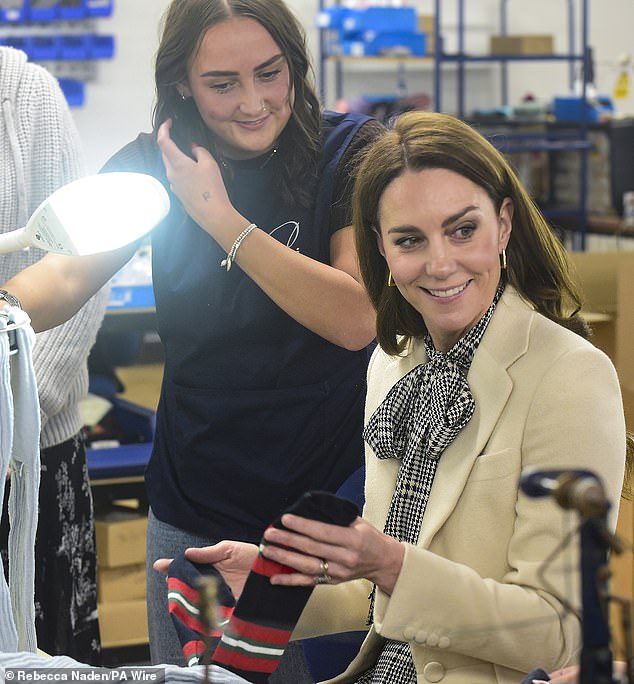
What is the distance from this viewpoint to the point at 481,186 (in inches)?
55.7

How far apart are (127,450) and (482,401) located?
6.55 feet

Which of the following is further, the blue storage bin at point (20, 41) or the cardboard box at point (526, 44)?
the cardboard box at point (526, 44)

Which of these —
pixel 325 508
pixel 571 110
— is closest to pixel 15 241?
pixel 325 508

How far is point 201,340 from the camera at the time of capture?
1.73m

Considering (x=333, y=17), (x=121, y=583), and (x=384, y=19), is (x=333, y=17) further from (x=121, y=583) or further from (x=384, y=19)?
(x=121, y=583)

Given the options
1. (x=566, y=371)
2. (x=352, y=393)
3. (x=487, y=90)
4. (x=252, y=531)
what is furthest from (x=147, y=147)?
(x=487, y=90)

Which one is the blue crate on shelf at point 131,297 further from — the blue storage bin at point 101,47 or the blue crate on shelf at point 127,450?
the blue storage bin at point 101,47

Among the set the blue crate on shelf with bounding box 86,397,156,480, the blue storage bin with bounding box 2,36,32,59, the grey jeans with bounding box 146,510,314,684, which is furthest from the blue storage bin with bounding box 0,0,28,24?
the grey jeans with bounding box 146,510,314,684

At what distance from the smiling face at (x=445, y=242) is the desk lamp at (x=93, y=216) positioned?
0.39 meters

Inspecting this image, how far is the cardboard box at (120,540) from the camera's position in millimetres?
3148

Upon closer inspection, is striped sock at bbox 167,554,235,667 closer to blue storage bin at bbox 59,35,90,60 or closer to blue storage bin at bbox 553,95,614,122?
blue storage bin at bbox 553,95,614,122

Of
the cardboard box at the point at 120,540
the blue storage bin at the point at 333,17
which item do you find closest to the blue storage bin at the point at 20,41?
the blue storage bin at the point at 333,17

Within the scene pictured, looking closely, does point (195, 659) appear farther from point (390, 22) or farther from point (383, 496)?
point (390, 22)

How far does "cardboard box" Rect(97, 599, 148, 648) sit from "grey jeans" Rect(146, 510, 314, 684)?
1411 millimetres
